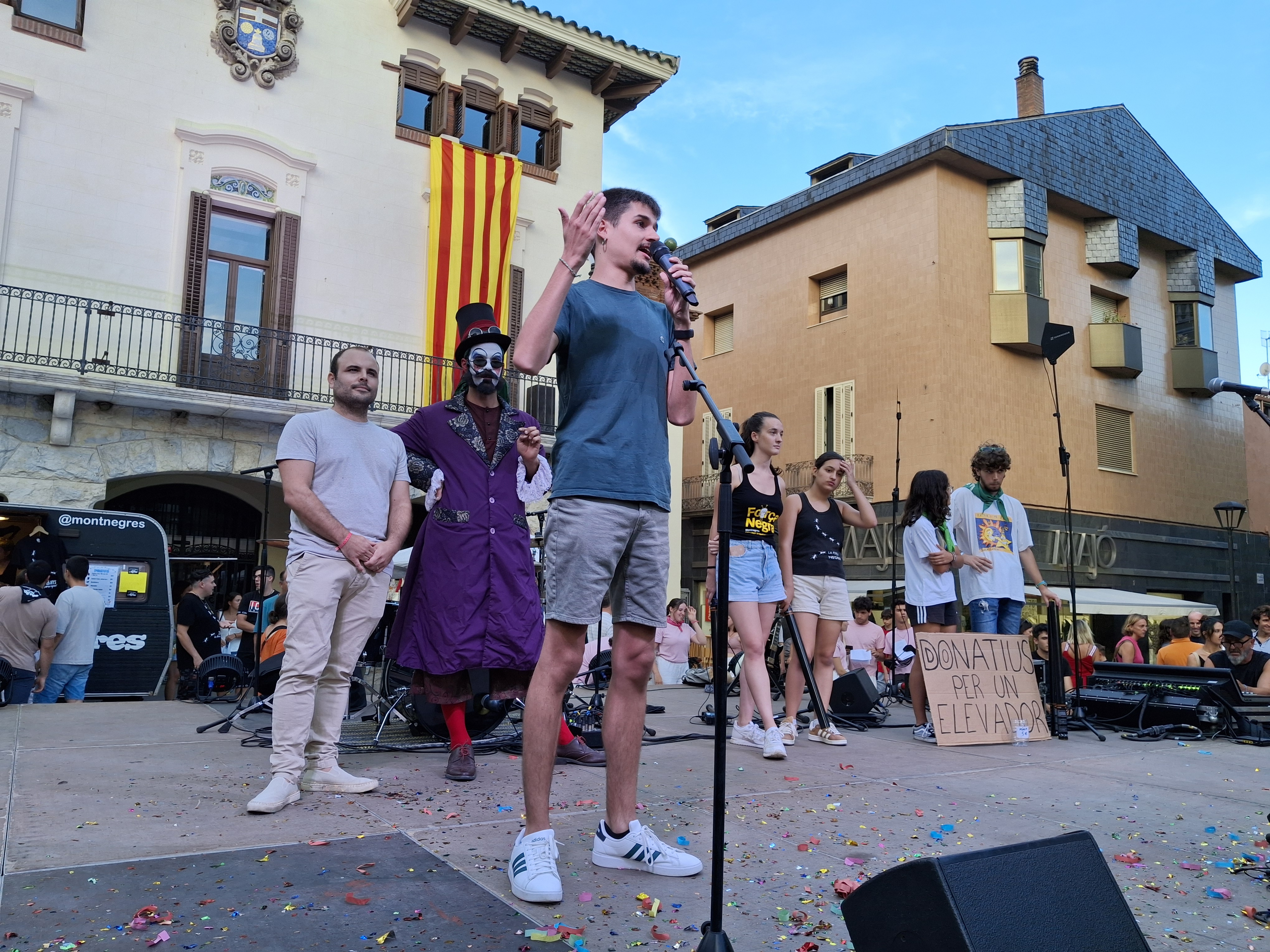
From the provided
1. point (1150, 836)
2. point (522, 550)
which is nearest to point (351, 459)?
point (522, 550)

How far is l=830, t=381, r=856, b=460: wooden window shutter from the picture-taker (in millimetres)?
20609

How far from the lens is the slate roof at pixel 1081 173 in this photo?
20000mm

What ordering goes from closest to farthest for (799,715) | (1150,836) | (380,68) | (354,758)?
(1150,836) < (354,758) < (799,715) < (380,68)

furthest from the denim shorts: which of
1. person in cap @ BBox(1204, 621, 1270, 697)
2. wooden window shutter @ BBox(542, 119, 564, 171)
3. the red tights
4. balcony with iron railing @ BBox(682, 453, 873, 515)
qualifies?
wooden window shutter @ BBox(542, 119, 564, 171)

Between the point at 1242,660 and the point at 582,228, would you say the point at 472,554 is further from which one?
the point at 1242,660

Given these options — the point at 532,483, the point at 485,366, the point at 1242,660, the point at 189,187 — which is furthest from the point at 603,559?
the point at 189,187

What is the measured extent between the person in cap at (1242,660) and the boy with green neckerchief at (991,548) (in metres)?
2.48

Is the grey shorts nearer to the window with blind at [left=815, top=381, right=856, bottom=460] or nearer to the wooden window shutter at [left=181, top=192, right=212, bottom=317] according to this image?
the wooden window shutter at [left=181, top=192, right=212, bottom=317]

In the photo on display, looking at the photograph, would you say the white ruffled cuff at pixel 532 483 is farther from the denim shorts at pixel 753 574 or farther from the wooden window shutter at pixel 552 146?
the wooden window shutter at pixel 552 146

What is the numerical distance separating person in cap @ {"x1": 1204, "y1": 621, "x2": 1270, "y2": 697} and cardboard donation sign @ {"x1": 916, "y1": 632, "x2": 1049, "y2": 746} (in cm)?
251

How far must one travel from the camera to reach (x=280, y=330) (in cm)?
1345

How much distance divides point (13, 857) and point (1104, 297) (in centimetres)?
2430

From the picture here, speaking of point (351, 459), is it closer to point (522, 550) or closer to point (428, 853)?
point (522, 550)

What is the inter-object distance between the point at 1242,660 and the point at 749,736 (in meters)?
5.27
